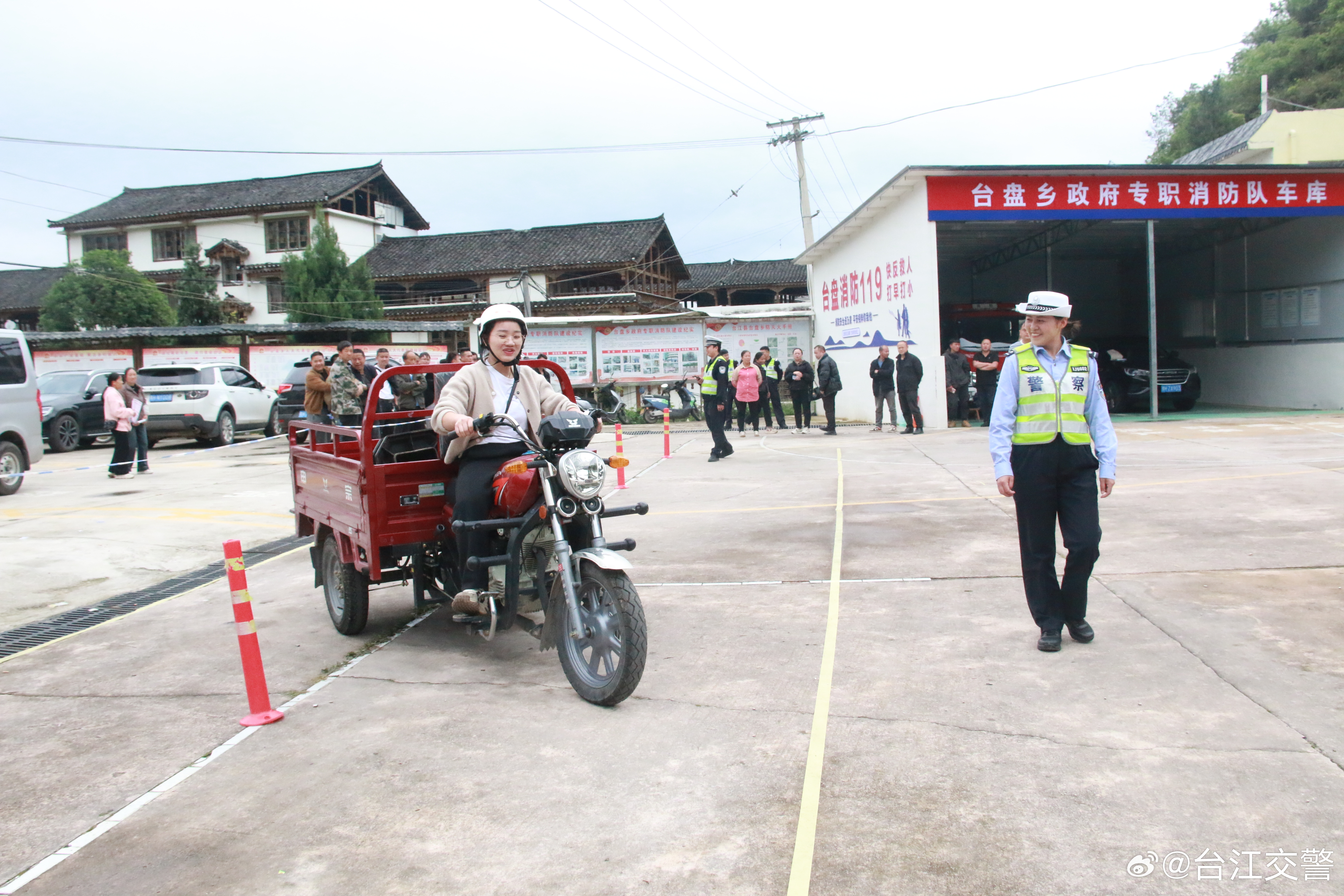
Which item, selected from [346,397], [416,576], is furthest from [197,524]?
[416,576]

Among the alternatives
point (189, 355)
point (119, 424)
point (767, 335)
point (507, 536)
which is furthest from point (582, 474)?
point (189, 355)

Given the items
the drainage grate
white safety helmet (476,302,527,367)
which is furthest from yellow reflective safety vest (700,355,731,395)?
white safety helmet (476,302,527,367)

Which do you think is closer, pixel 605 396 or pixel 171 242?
pixel 605 396

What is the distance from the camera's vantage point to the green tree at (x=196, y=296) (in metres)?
41.7

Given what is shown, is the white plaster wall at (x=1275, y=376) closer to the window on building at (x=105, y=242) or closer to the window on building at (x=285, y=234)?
the window on building at (x=285, y=234)

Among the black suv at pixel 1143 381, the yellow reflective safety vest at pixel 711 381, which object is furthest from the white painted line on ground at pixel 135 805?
the black suv at pixel 1143 381

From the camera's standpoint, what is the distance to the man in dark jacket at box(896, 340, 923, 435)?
1725cm

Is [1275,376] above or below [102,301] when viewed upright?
below

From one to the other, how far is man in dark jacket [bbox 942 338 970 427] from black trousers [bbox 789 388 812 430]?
2.65 meters

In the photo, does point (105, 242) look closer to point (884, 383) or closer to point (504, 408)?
point (884, 383)

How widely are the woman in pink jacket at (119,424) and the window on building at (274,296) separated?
1222 inches

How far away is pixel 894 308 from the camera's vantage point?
20.0m

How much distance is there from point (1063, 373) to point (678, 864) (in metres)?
3.19

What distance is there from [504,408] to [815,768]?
235 cm
